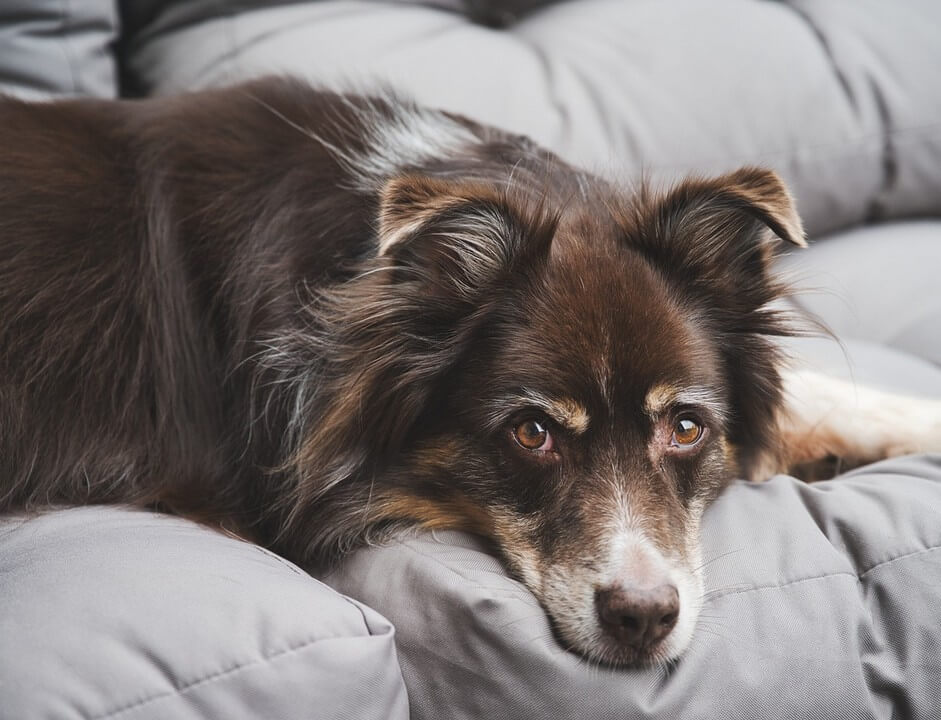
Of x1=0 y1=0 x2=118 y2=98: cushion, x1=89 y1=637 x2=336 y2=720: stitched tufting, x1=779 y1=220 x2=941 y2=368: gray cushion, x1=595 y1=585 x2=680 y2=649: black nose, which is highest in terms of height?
x1=0 y1=0 x2=118 y2=98: cushion

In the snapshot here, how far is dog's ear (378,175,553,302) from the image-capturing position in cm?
208

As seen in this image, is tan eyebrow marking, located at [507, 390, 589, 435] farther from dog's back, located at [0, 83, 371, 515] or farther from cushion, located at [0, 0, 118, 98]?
cushion, located at [0, 0, 118, 98]

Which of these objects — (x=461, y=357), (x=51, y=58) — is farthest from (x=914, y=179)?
(x=51, y=58)

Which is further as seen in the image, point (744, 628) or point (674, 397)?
point (674, 397)

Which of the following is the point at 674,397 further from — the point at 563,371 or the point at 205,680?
the point at 205,680

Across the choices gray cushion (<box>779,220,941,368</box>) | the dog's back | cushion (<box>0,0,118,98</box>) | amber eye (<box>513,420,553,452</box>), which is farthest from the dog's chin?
cushion (<box>0,0,118,98</box>)

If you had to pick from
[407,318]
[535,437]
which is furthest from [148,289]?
[535,437]

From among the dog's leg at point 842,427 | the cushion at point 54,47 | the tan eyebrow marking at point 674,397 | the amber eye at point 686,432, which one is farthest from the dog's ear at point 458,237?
the cushion at point 54,47

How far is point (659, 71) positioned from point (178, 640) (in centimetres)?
304

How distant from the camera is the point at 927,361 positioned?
328 centimetres

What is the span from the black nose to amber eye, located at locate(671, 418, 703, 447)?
0.43 meters

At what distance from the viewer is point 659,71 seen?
3.85 m

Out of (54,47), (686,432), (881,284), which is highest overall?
(54,47)

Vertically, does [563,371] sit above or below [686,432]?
above
